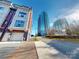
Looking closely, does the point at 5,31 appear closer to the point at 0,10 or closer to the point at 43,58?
the point at 0,10

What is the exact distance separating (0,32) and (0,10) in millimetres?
5258

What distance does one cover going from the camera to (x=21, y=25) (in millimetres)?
23719

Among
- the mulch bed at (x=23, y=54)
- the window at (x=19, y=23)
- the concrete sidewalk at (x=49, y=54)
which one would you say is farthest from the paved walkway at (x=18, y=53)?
the window at (x=19, y=23)

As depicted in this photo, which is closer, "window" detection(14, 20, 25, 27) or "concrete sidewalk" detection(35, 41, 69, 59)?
"concrete sidewalk" detection(35, 41, 69, 59)

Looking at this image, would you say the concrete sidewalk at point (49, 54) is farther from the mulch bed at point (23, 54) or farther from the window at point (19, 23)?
the window at point (19, 23)

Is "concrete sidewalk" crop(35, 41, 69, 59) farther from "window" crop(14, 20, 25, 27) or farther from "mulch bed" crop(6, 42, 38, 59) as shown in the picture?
"window" crop(14, 20, 25, 27)

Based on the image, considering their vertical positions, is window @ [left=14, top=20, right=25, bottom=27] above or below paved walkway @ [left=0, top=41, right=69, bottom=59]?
above

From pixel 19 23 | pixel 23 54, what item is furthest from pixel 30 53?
pixel 19 23

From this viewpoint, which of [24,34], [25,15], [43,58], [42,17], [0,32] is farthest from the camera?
[42,17]

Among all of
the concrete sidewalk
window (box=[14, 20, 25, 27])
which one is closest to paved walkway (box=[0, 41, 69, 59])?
the concrete sidewalk

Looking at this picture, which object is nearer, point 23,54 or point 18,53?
point 23,54

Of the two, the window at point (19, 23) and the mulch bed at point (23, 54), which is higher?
the window at point (19, 23)

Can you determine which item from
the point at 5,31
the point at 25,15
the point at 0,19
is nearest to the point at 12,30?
the point at 5,31

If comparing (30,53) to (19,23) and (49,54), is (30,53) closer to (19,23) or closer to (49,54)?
(49,54)
